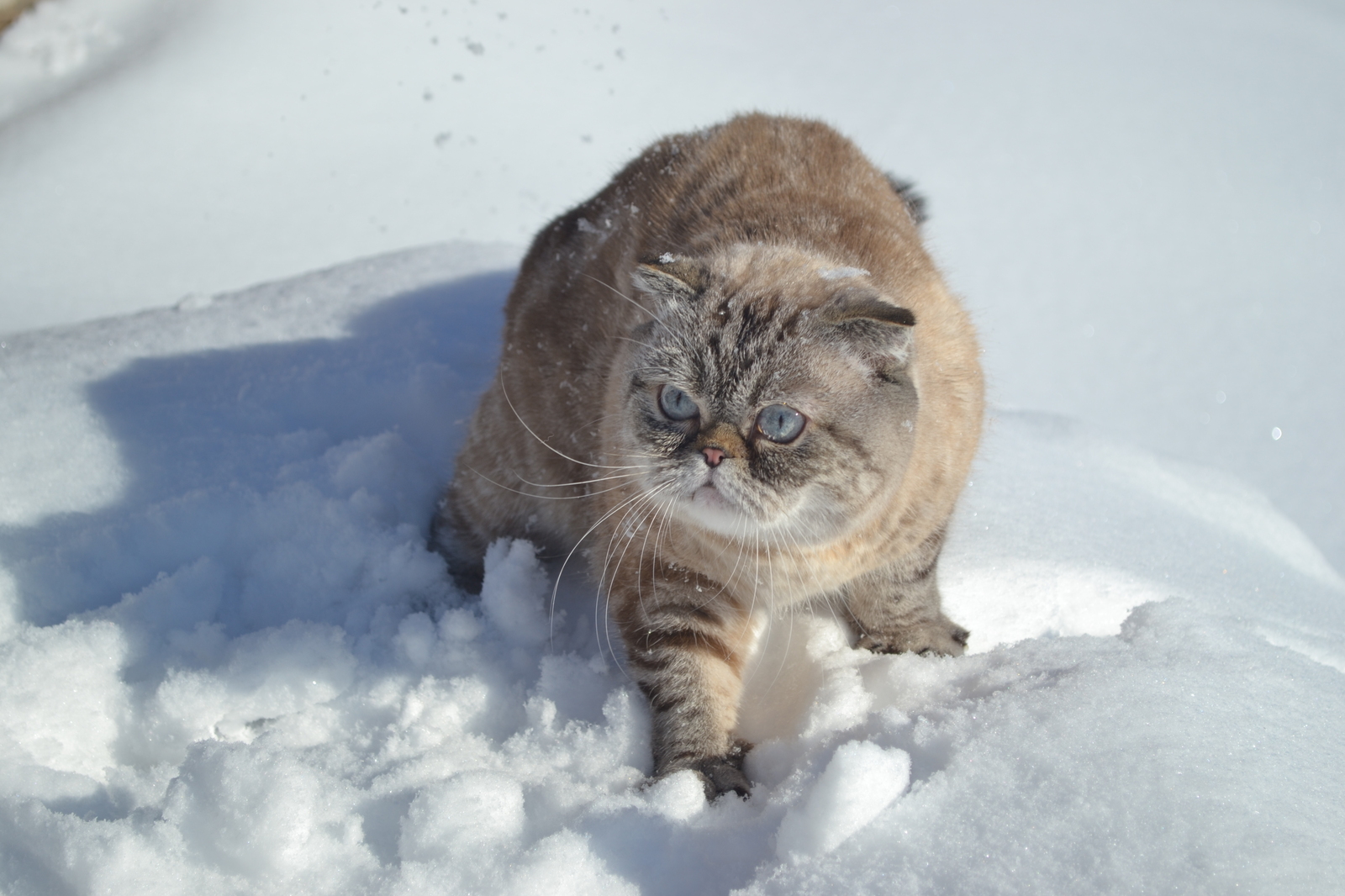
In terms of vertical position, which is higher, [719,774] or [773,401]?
[773,401]

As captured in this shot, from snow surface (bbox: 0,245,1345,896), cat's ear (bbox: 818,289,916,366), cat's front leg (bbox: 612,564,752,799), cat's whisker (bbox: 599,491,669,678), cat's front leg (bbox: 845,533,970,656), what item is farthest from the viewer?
cat's front leg (bbox: 845,533,970,656)

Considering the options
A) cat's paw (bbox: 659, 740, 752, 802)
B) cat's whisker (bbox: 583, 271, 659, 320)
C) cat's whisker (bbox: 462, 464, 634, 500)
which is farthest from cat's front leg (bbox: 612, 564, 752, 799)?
cat's whisker (bbox: 583, 271, 659, 320)

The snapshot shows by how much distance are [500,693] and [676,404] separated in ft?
2.46

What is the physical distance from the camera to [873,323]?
5.06 ft

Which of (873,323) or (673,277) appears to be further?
(673,277)

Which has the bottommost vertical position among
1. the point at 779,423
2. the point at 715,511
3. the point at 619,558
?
the point at 619,558

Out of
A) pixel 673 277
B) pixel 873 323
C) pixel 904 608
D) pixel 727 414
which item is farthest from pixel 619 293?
pixel 904 608

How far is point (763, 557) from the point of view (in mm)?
1841

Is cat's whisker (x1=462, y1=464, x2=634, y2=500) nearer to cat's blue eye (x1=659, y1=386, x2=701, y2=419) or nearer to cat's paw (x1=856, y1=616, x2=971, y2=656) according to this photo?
cat's blue eye (x1=659, y1=386, x2=701, y2=419)

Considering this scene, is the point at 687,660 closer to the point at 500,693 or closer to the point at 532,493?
the point at 500,693

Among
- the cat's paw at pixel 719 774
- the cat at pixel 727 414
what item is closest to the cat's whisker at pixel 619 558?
the cat at pixel 727 414

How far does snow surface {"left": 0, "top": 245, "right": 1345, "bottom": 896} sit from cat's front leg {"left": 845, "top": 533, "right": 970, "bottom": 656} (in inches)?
3.5

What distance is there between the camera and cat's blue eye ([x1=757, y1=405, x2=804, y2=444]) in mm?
1601

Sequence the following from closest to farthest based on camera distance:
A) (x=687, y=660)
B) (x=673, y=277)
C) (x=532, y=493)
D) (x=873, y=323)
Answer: (x=873, y=323), (x=673, y=277), (x=687, y=660), (x=532, y=493)
